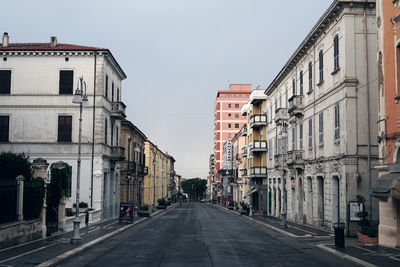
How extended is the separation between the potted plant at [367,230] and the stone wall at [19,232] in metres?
16.5

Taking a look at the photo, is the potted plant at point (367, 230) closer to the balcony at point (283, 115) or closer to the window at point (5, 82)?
the balcony at point (283, 115)

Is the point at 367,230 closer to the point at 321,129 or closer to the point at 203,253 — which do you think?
the point at 203,253

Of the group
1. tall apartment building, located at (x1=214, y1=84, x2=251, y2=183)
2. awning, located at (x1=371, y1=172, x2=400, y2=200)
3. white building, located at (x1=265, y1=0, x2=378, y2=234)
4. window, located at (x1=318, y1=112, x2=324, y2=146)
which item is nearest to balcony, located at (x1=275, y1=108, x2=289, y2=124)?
white building, located at (x1=265, y1=0, x2=378, y2=234)

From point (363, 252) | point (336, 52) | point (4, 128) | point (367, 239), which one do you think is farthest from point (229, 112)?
point (363, 252)

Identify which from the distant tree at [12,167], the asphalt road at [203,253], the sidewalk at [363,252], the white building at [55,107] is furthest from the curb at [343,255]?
the white building at [55,107]

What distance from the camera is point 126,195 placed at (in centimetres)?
5759

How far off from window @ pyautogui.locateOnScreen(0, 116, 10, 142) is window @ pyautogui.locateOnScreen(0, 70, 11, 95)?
2.26 meters

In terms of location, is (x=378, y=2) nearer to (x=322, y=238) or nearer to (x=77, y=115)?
(x=322, y=238)

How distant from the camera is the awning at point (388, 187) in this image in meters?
19.5

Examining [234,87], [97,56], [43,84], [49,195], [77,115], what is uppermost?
[234,87]

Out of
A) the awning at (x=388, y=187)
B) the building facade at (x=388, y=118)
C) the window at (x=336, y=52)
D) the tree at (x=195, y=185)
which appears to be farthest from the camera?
the tree at (x=195, y=185)

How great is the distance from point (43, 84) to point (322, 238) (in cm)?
2692

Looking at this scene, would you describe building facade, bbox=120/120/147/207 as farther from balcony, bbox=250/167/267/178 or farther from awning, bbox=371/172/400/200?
awning, bbox=371/172/400/200

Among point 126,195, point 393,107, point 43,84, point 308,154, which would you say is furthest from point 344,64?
point 126,195
